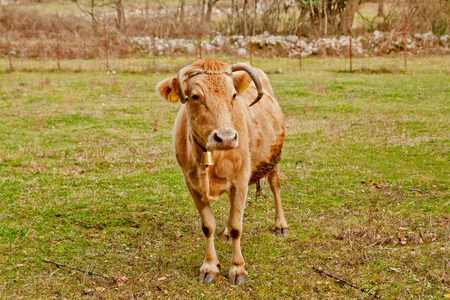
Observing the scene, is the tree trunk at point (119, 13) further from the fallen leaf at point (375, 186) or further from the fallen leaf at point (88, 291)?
the fallen leaf at point (88, 291)

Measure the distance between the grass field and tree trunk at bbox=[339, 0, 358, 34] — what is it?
17.3 m

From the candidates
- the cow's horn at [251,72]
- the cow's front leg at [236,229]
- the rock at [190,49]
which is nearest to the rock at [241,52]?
the rock at [190,49]

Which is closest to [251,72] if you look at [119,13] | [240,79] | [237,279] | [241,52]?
[240,79]

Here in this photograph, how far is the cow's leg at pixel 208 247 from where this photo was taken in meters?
5.08

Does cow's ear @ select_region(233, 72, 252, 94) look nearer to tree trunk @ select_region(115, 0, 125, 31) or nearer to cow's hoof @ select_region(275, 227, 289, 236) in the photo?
cow's hoof @ select_region(275, 227, 289, 236)

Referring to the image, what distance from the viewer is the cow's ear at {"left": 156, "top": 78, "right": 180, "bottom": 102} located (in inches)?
185

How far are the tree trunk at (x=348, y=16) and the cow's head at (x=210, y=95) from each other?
27.6 metres

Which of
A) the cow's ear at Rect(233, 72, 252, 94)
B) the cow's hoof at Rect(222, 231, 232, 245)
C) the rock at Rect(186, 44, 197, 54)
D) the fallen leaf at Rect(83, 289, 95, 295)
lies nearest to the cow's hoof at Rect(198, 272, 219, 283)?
the cow's hoof at Rect(222, 231, 232, 245)

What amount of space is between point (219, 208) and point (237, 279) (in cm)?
223

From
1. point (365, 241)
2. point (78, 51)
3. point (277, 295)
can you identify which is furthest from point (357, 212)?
point (78, 51)

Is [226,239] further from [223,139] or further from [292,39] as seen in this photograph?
[292,39]

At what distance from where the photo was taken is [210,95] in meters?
4.38

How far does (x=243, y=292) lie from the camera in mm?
4816

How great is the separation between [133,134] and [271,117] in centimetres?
621
